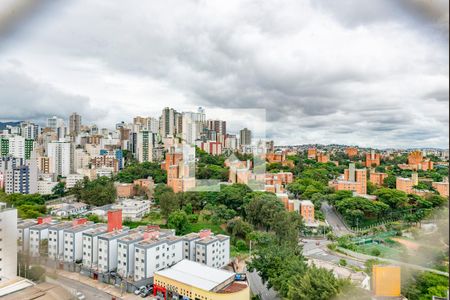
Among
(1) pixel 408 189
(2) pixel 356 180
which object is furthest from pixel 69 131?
(1) pixel 408 189

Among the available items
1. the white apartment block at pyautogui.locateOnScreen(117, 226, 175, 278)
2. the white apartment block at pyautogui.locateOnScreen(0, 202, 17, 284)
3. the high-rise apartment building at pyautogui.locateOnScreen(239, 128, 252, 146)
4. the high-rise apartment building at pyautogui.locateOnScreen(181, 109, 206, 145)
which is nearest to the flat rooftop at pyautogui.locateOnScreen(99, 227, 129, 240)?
the white apartment block at pyautogui.locateOnScreen(117, 226, 175, 278)

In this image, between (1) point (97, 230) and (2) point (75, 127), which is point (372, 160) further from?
(2) point (75, 127)

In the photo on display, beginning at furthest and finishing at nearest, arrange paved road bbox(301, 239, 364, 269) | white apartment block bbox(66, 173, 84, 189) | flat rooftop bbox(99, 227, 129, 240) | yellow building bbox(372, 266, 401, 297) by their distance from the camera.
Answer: white apartment block bbox(66, 173, 84, 189)
paved road bbox(301, 239, 364, 269)
flat rooftop bbox(99, 227, 129, 240)
yellow building bbox(372, 266, 401, 297)

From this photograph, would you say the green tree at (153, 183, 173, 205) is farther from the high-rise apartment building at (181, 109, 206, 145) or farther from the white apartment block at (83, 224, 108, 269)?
the white apartment block at (83, 224, 108, 269)

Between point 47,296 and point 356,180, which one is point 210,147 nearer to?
point 356,180

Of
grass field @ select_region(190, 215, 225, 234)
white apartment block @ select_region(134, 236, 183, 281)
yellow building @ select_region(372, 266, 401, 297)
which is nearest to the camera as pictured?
yellow building @ select_region(372, 266, 401, 297)

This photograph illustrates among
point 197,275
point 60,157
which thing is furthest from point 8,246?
point 60,157
